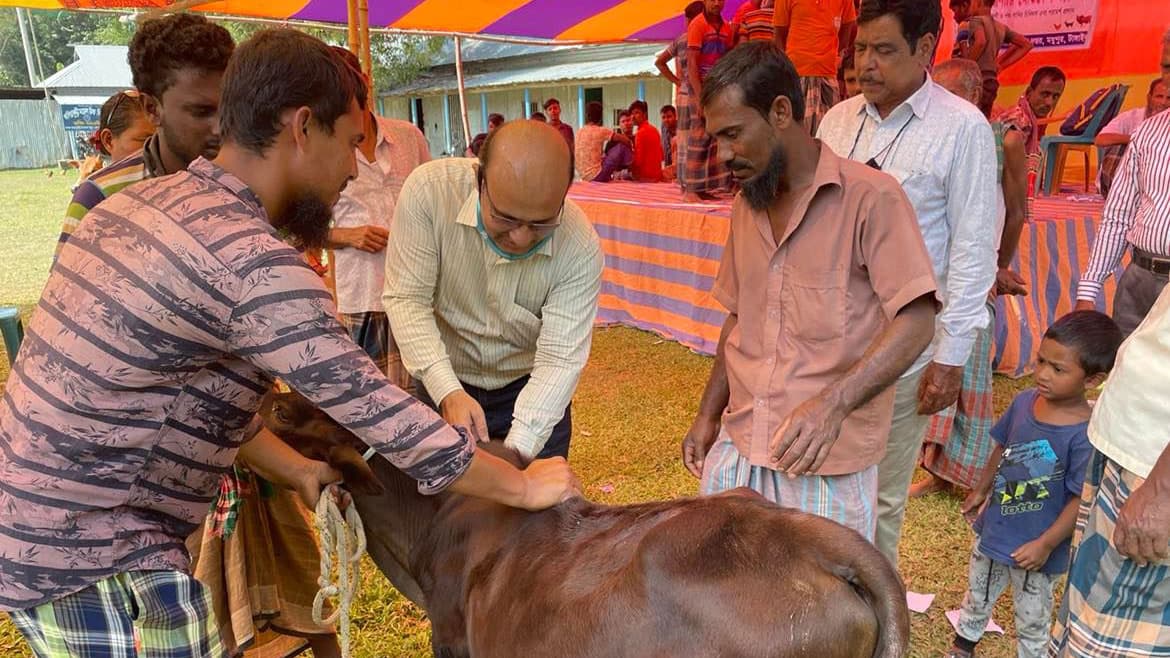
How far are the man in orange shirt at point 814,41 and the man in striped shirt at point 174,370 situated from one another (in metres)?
5.02

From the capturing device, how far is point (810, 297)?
1935 millimetres

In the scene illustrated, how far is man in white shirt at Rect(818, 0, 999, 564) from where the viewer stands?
7.98ft

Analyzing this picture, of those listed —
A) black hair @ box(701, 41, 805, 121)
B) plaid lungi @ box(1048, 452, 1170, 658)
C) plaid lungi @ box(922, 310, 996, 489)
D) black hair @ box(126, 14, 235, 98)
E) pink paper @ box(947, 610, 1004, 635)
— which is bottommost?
pink paper @ box(947, 610, 1004, 635)

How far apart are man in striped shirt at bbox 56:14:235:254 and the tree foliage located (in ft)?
76.9

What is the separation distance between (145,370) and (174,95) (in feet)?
3.37

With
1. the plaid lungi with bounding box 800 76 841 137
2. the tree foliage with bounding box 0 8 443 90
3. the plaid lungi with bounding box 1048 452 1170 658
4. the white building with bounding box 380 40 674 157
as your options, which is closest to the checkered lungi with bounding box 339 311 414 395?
the plaid lungi with bounding box 1048 452 1170 658

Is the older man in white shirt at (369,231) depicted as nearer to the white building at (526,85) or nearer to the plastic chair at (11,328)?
the plastic chair at (11,328)

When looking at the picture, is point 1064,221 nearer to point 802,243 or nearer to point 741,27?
point 741,27

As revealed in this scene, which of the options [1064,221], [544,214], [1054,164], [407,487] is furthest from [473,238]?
[1054,164]

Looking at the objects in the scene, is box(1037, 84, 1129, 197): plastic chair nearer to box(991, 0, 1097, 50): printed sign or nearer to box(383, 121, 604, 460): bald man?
box(991, 0, 1097, 50): printed sign

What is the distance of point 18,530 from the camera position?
139 cm

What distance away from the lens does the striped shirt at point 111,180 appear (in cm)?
198

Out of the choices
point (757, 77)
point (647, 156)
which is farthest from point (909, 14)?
point (647, 156)

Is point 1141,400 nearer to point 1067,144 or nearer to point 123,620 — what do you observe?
point 123,620
